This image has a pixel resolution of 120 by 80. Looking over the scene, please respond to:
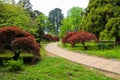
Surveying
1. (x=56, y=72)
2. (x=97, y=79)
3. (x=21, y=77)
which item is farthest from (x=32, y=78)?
(x=97, y=79)

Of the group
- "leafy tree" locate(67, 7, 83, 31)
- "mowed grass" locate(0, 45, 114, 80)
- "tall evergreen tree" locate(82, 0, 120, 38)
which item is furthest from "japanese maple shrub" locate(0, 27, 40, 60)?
"leafy tree" locate(67, 7, 83, 31)

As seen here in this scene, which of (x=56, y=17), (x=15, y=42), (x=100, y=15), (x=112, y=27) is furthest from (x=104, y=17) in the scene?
(x=56, y=17)

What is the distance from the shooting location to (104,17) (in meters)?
25.3

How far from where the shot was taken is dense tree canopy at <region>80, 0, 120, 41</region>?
76.4 feet

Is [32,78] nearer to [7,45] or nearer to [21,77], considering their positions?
[21,77]

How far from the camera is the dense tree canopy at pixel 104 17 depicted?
23.3 m

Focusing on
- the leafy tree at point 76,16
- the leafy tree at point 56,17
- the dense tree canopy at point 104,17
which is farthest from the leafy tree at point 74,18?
the leafy tree at point 56,17

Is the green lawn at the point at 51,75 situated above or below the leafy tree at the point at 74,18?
below

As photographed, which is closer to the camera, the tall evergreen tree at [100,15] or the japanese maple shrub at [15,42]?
the japanese maple shrub at [15,42]

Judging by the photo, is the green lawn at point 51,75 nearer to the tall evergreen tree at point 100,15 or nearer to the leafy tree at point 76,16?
the tall evergreen tree at point 100,15

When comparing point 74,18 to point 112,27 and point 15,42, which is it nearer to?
point 112,27

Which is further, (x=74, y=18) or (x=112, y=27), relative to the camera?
(x=74, y=18)

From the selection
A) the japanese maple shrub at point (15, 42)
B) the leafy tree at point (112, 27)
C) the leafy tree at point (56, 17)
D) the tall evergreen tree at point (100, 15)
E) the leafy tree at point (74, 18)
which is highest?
the leafy tree at point (56, 17)

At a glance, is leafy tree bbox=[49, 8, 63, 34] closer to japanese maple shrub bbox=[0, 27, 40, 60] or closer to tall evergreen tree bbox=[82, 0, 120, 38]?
tall evergreen tree bbox=[82, 0, 120, 38]
